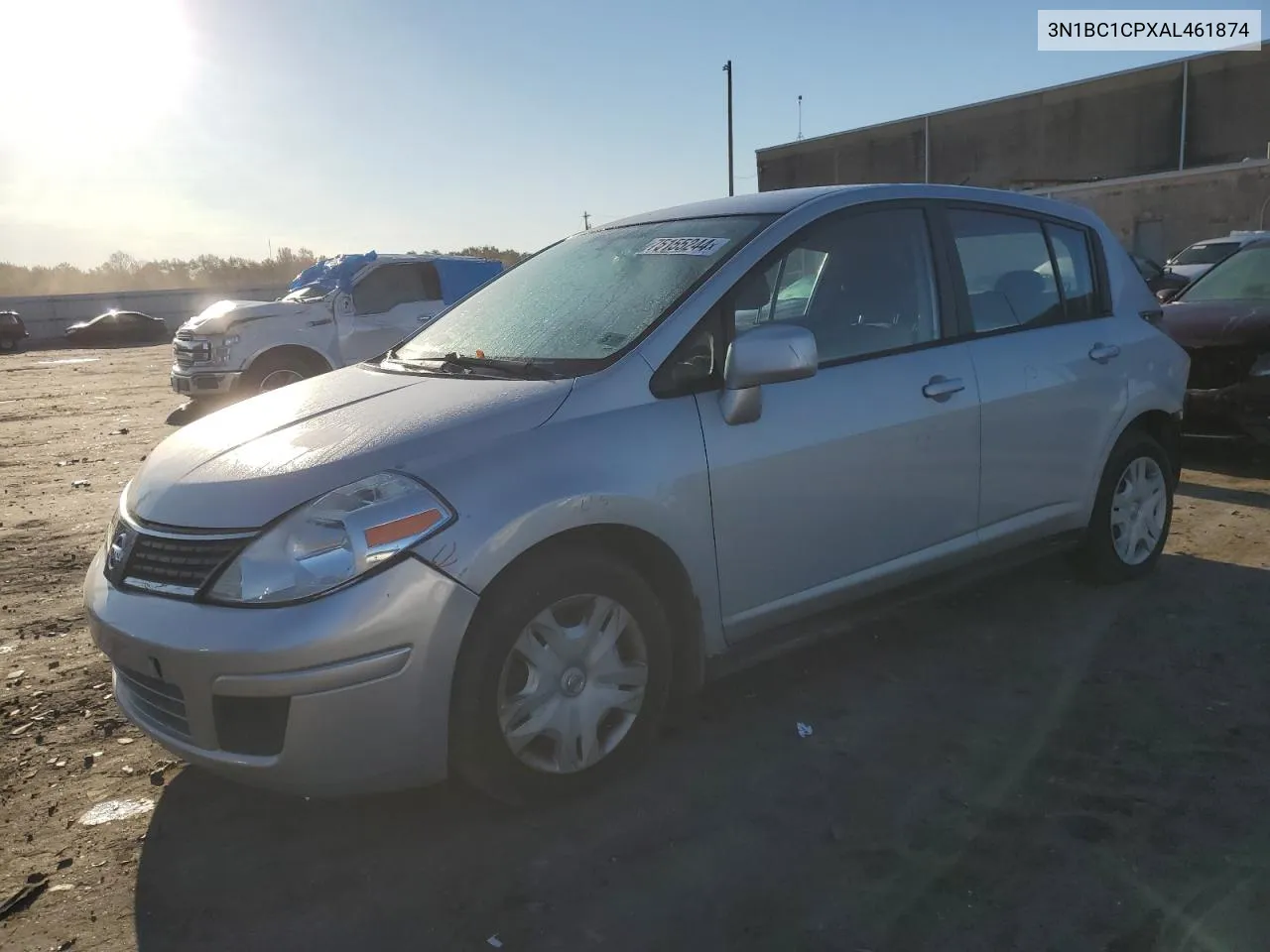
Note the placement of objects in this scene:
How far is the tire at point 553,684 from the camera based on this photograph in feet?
→ 8.62

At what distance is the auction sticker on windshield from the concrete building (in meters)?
29.3

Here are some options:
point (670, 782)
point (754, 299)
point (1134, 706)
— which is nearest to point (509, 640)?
point (670, 782)

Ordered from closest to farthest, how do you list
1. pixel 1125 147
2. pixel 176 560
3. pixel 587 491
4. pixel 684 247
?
pixel 176 560
pixel 587 491
pixel 684 247
pixel 1125 147

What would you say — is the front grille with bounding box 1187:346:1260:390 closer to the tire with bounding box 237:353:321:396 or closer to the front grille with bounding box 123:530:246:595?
the front grille with bounding box 123:530:246:595

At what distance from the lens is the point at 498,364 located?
131 inches

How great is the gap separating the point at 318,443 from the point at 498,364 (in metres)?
0.72

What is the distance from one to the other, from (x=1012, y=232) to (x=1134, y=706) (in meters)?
2.00

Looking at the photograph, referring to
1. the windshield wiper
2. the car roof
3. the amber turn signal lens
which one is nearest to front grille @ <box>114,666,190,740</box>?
the amber turn signal lens

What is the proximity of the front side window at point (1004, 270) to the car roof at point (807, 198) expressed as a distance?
0.08 metres

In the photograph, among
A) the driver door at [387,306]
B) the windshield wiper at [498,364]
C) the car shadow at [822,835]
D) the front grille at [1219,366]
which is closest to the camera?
the car shadow at [822,835]

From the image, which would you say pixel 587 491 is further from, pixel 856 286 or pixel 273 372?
pixel 273 372

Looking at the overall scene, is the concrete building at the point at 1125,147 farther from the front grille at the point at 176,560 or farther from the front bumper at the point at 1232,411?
the front grille at the point at 176,560

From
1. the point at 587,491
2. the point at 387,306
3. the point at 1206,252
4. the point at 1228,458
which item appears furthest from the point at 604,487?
the point at 1206,252

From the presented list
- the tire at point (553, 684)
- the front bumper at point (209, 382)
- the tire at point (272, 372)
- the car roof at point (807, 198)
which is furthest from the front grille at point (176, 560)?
the front bumper at point (209, 382)
